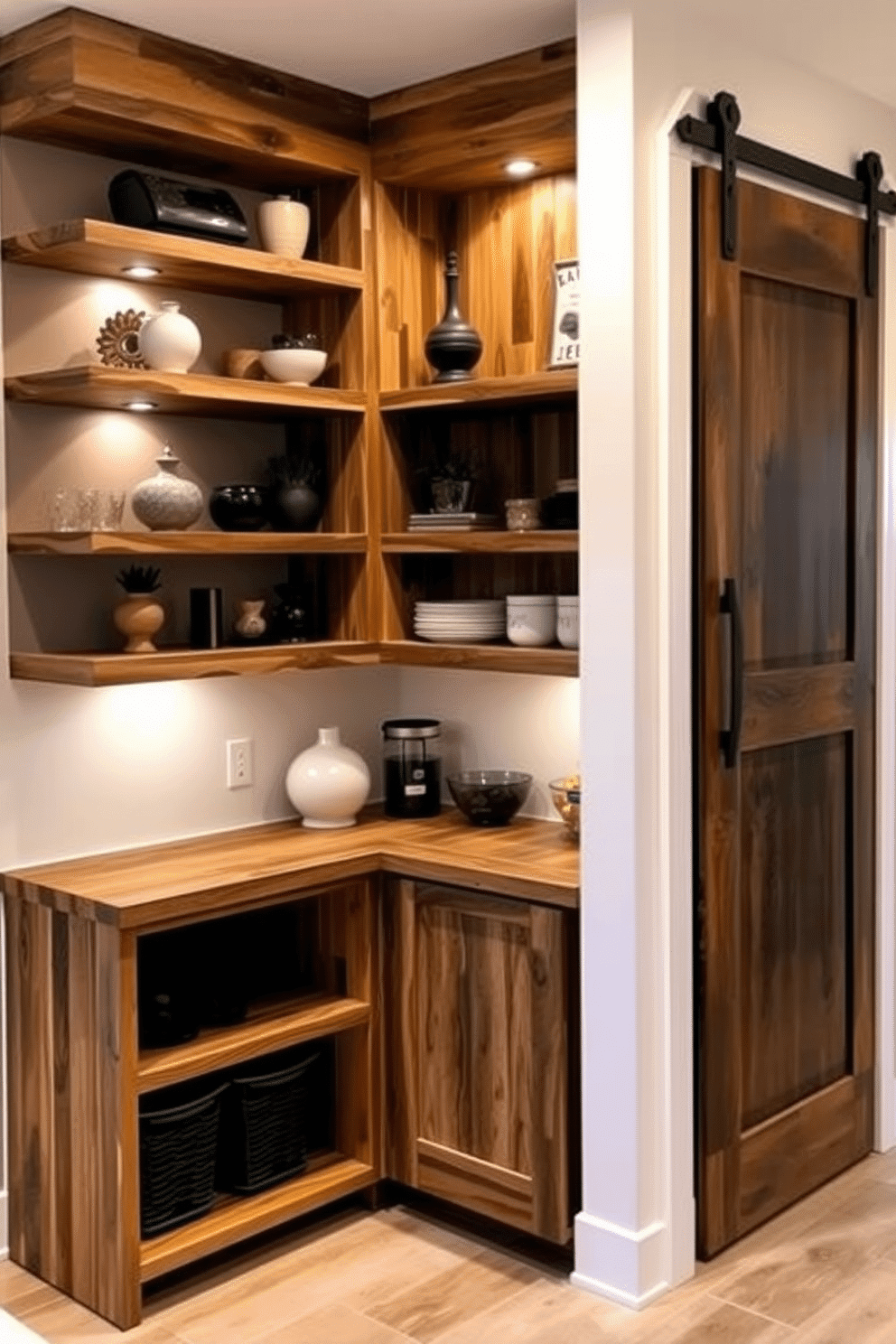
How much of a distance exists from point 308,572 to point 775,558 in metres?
1.13

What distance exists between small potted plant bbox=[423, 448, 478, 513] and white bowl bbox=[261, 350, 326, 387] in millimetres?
384

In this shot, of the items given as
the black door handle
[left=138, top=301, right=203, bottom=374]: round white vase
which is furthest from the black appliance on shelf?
the black door handle

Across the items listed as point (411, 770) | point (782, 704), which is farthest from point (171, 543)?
point (782, 704)

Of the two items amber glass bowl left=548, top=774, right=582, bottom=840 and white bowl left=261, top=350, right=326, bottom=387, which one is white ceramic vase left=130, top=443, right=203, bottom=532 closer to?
white bowl left=261, top=350, right=326, bottom=387

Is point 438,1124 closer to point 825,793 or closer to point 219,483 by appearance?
point 825,793

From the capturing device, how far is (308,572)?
3.65 m

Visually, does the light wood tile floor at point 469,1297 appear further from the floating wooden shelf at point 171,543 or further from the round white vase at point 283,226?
the round white vase at point 283,226

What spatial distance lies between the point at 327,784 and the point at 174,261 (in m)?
1.21

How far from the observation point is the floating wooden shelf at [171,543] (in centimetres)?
292

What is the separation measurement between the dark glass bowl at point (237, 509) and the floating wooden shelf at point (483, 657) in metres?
0.44

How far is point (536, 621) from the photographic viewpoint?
3279 millimetres

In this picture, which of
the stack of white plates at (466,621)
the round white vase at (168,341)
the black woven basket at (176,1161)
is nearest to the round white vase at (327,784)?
the stack of white plates at (466,621)

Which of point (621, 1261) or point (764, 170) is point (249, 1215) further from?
point (764, 170)

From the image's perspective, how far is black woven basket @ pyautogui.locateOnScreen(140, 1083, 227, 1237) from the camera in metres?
2.94
